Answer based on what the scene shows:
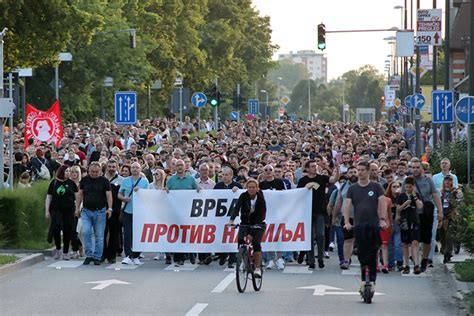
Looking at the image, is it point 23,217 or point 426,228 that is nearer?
point 426,228

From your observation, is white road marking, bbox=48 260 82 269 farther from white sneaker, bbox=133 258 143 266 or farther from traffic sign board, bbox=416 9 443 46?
traffic sign board, bbox=416 9 443 46

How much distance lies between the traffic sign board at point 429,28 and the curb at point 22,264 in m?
22.4

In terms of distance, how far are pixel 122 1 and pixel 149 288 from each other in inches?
2039

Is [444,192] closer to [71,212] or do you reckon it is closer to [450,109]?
[71,212]

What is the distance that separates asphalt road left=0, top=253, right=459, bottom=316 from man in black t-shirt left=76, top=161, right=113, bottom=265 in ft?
1.28

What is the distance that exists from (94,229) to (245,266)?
512 centimetres

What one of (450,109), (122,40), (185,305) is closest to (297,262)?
(185,305)

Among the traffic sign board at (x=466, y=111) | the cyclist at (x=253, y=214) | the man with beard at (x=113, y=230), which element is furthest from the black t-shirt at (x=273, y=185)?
the traffic sign board at (x=466, y=111)

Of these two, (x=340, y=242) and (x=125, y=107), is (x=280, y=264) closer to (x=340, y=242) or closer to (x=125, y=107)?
(x=340, y=242)

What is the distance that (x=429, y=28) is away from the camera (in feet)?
144

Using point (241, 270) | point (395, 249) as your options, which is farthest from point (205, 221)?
point (241, 270)

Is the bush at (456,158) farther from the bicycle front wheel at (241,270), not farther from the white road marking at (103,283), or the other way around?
the bicycle front wheel at (241,270)

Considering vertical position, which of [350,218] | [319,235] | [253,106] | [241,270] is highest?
[253,106]

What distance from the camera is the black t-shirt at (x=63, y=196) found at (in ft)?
76.6
